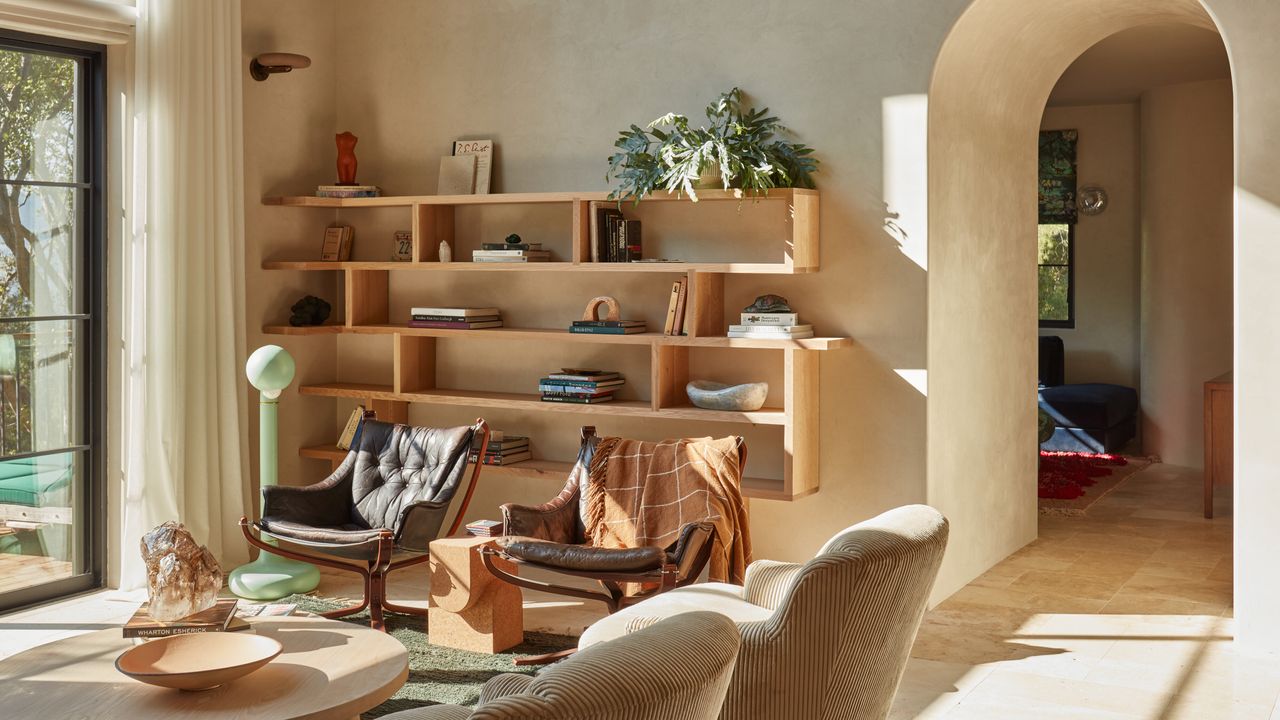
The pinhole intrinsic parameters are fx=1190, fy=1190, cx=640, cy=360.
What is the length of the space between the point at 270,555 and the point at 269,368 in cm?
85

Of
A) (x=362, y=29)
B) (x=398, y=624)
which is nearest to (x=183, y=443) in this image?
(x=398, y=624)

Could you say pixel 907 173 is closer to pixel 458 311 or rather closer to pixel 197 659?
pixel 458 311

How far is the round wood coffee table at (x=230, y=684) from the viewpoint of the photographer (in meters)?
2.84

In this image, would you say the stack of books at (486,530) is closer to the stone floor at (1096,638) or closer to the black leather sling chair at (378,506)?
the black leather sling chair at (378,506)

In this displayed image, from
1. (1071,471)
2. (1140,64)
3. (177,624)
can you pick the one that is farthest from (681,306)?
(1140,64)

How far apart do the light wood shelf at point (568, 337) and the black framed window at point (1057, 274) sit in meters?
5.73

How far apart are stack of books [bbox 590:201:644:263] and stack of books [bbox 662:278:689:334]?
0.98ft

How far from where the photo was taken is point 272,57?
564 centimetres

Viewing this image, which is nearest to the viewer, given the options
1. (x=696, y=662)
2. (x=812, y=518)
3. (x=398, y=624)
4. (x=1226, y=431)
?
(x=696, y=662)

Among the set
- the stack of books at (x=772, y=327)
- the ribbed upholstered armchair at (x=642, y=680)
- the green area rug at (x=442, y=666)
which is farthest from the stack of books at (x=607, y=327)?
the ribbed upholstered armchair at (x=642, y=680)

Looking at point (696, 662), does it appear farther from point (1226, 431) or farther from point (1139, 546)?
point (1226, 431)

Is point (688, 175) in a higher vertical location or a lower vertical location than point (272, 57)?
lower

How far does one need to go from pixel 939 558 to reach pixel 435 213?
12.1 feet

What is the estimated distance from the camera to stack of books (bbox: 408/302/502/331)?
18.6ft
